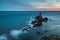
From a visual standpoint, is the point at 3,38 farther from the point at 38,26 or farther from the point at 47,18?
the point at 47,18

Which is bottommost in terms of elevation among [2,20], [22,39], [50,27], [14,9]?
[22,39]

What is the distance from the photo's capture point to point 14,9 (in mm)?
1428

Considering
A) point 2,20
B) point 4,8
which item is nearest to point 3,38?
point 2,20

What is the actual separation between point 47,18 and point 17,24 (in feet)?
1.29

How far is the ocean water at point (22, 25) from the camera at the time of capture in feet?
4.59

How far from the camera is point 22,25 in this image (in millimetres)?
1434

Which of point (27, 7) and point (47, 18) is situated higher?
point (27, 7)

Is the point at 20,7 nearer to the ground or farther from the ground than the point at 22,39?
farther from the ground

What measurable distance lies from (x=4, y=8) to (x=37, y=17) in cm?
43

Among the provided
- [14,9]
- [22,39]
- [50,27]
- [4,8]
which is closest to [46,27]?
[50,27]

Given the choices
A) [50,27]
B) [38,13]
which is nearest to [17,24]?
[38,13]

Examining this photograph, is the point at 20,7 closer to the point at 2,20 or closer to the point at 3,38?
the point at 2,20

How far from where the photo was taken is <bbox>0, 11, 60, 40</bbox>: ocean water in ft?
4.59

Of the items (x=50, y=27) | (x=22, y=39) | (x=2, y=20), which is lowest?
(x=22, y=39)
